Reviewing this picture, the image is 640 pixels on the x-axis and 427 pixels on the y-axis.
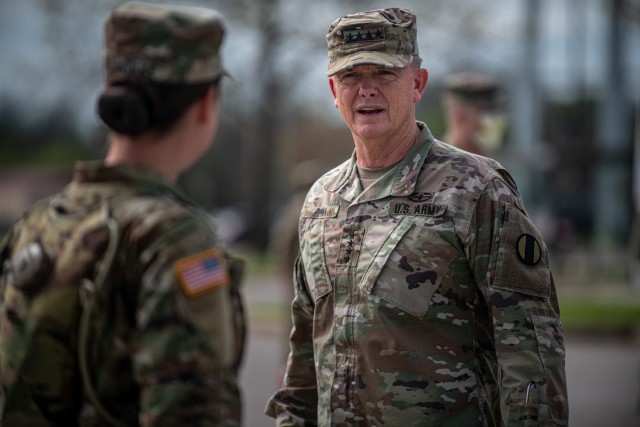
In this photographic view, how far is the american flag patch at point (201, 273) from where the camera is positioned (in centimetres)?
207

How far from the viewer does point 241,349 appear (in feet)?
7.54

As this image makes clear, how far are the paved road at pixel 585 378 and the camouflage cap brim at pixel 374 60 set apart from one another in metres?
4.81

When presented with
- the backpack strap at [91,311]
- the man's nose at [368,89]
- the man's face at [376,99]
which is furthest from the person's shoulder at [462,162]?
the backpack strap at [91,311]

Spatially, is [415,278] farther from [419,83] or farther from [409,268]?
[419,83]

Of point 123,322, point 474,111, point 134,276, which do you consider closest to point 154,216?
point 134,276

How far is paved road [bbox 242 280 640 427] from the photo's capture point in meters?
7.60

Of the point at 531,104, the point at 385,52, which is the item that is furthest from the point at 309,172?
the point at 531,104

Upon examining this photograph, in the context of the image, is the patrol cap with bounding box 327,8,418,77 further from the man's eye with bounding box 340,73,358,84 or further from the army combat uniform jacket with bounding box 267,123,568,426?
the army combat uniform jacket with bounding box 267,123,568,426

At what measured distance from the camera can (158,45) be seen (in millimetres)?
2297

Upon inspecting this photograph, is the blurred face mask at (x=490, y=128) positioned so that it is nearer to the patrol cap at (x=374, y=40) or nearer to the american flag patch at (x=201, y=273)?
the patrol cap at (x=374, y=40)

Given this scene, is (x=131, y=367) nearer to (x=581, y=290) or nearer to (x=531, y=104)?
(x=581, y=290)

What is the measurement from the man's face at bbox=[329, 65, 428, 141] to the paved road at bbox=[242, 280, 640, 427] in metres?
4.71

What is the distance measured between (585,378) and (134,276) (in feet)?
26.1

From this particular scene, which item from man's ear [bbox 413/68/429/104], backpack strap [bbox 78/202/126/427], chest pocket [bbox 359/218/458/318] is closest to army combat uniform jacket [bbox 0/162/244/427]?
backpack strap [bbox 78/202/126/427]
